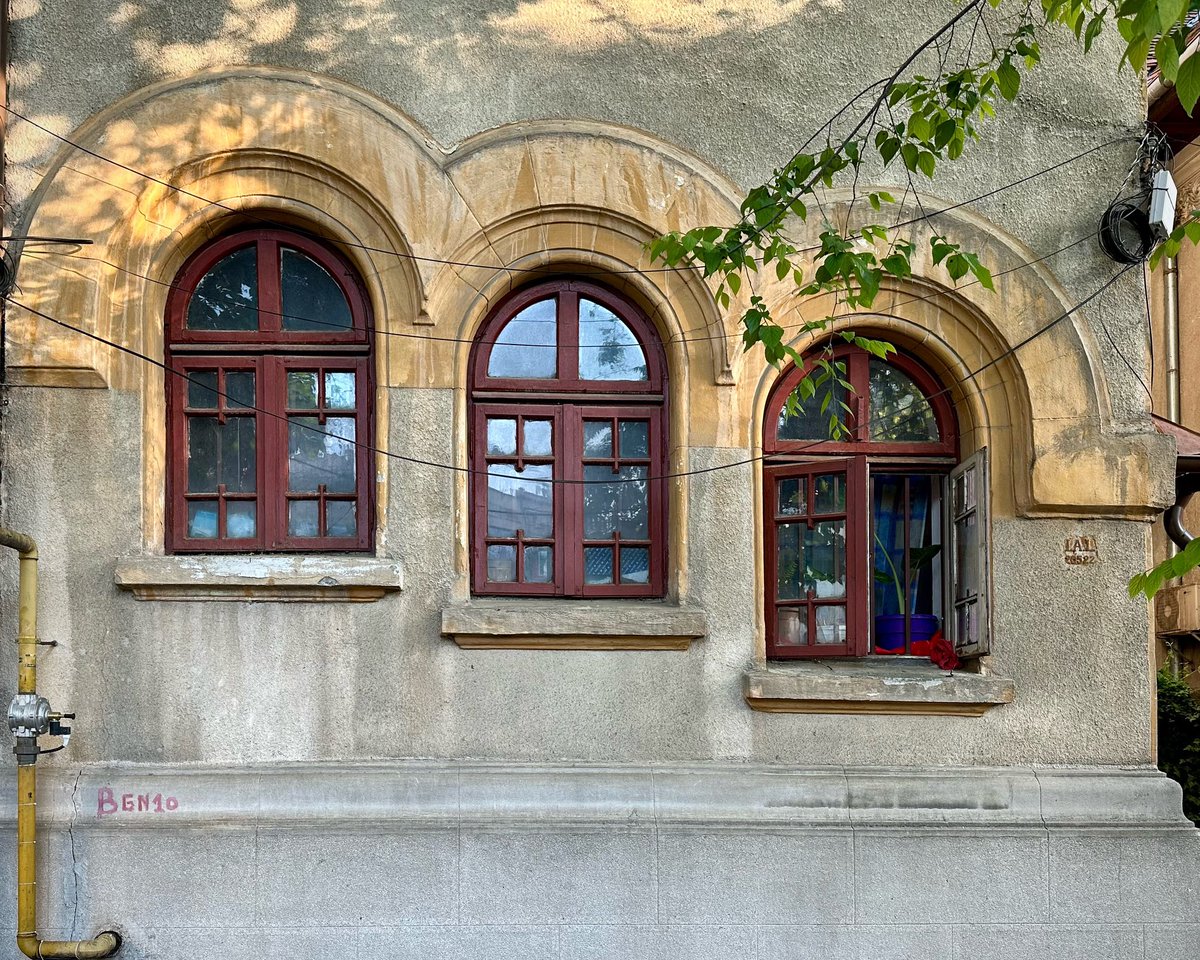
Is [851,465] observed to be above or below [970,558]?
above

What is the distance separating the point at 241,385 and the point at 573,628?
8.09ft

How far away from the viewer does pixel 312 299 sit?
26.8ft

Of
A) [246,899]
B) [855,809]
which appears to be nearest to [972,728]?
[855,809]

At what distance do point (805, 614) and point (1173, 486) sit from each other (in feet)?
7.56

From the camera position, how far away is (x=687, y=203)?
802 cm

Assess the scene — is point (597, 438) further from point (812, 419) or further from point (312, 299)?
point (312, 299)

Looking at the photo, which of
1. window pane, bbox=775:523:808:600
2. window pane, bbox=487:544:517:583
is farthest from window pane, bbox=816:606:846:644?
window pane, bbox=487:544:517:583

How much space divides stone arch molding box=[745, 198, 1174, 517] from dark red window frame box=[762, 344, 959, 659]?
22 centimetres

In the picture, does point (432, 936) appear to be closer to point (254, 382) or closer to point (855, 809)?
point (855, 809)

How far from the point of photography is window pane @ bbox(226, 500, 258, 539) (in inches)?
315

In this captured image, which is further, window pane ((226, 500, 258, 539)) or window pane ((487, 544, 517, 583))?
window pane ((487, 544, 517, 583))

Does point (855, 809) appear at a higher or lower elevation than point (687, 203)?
lower

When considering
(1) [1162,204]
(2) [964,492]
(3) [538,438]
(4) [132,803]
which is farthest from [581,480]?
(1) [1162,204]

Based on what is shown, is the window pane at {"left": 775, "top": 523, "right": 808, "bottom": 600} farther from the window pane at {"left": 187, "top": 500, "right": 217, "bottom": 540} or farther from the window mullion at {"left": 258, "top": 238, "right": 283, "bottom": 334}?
the window pane at {"left": 187, "top": 500, "right": 217, "bottom": 540}
